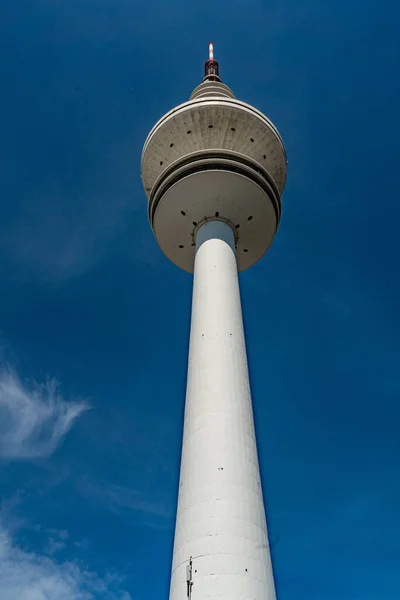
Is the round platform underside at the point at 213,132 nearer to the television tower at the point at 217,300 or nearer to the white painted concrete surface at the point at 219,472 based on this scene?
the television tower at the point at 217,300

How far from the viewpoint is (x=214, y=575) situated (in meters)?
17.0

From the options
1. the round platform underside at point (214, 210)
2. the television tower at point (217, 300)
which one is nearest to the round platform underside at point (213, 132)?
the television tower at point (217, 300)

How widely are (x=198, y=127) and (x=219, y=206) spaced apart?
5841 millimetres

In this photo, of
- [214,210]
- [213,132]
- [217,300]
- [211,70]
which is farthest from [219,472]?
[211,70]

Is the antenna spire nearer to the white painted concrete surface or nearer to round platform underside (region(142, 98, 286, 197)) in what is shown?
round platform underside (region(142, 98, 286, 197))

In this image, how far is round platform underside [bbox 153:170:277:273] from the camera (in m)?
30.6

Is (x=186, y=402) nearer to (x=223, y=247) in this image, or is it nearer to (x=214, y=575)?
(x=214, y=575)

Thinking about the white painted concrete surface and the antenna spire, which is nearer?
the white painted concrete surface

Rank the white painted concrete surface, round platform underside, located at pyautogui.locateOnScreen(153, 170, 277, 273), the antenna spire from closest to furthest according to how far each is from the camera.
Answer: the white painted concrete surface
round platform underside, located at pyautogui.locateOnScreen(153, 170, 277, 273)
the antenna spire

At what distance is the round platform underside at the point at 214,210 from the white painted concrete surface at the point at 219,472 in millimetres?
6228

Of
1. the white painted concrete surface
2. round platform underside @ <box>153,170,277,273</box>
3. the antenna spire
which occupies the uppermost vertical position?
the antenna spire

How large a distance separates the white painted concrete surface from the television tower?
0.05m

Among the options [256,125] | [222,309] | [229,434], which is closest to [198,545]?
[229,434]

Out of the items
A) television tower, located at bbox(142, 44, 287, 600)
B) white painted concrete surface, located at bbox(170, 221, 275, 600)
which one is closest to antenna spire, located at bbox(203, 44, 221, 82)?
television tower, located at bbox(142, 44, 287, 600)
